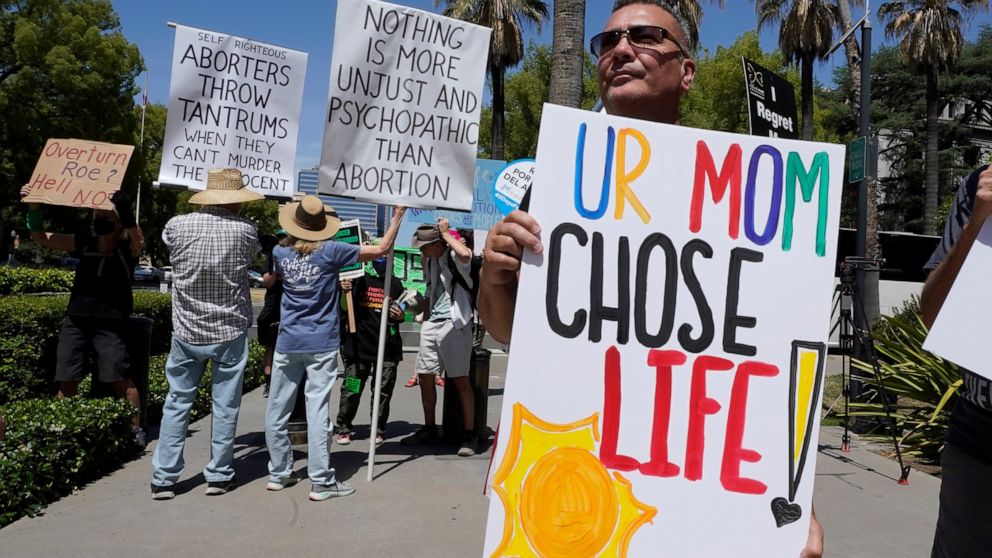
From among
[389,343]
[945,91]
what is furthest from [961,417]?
[945,91]

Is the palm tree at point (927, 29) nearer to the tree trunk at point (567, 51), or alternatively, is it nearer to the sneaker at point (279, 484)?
the tree trunk at point (567, 51)

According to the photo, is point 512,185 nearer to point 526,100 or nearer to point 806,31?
point 806,31

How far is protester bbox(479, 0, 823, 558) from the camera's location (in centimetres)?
183

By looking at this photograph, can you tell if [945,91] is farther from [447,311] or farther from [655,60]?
[655,60]

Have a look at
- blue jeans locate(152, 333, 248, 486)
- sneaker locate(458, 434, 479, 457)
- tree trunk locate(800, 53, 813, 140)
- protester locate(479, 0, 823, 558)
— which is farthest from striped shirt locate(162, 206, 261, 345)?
tree trunk locate(800, 53, 813, 140)

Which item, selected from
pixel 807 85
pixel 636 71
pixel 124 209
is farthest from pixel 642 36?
pixel 807 85

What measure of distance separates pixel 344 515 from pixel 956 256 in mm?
3851

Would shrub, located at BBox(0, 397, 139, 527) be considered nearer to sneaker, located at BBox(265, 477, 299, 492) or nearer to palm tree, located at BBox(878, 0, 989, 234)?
sneaker, located at BBox(265, 477, 299, 492)

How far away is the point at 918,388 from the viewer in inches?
275

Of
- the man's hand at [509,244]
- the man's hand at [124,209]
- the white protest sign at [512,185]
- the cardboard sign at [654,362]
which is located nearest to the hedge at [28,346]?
the man's hand at [124,209]

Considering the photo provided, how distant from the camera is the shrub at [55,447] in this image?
4.42 metres

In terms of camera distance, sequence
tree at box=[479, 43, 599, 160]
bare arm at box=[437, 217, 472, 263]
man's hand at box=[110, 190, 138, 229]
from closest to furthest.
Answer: man's hand at box=[110, 190, 138, 229]
bare arm at box=[437, 217, 472, 263]
tree at box=[479, 43, 599, 160]

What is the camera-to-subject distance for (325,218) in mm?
5383

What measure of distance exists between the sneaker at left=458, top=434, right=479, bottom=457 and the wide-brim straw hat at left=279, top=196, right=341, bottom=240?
2181 mm
